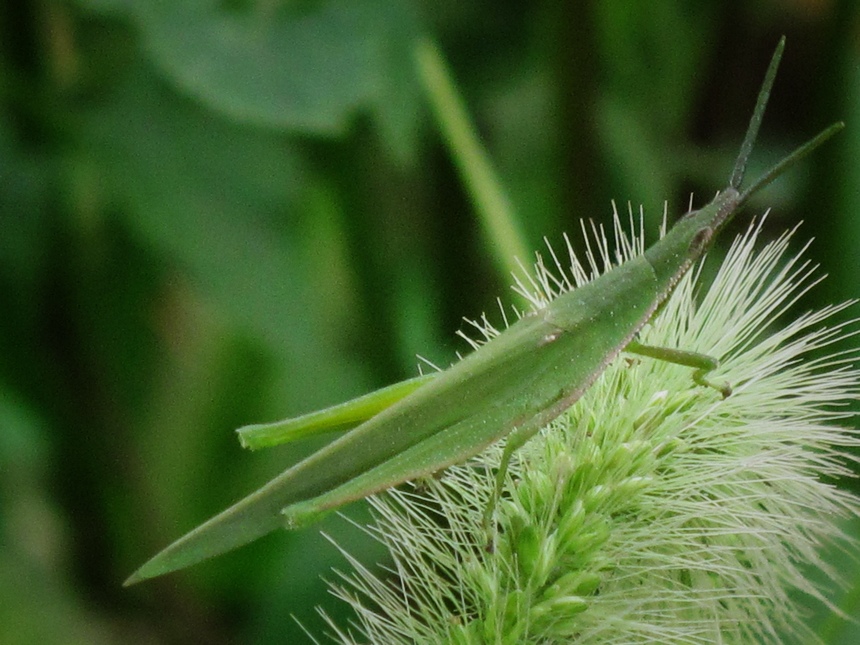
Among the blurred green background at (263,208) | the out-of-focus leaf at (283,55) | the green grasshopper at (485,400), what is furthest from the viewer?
the blurred green background at (263,208)

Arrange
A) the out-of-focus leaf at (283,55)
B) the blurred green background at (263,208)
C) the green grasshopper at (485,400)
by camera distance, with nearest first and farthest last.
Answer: the green grasshopper at (485,400)
the out-of-focus leaf at (283,55)
the blurred green background at (263,208)

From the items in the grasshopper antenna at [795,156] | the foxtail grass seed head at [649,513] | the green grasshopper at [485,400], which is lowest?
the foxtail grass seed head at [649,513]

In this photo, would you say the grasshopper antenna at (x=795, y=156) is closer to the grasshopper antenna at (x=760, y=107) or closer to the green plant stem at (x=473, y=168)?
the grasshopper antenna at (x=760, y=107)

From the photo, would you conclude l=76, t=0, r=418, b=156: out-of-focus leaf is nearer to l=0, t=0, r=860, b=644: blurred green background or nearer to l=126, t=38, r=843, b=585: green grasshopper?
l=0, t=0, r=860, b=644: blurred green background

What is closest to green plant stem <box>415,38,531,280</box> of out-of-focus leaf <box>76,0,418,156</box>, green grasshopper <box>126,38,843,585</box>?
out-of-focus leaf <box>76,0,418,156</box>

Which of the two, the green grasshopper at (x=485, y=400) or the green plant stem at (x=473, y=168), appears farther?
the green plant stem at (x=473, y=168)

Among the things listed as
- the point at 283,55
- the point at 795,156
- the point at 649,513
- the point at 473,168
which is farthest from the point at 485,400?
the point at 283,55

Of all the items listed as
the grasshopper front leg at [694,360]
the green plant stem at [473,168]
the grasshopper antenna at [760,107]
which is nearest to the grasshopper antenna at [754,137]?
the grasshopper antenna at [760,107]

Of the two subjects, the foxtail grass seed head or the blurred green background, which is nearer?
the foxtail grass seed head
